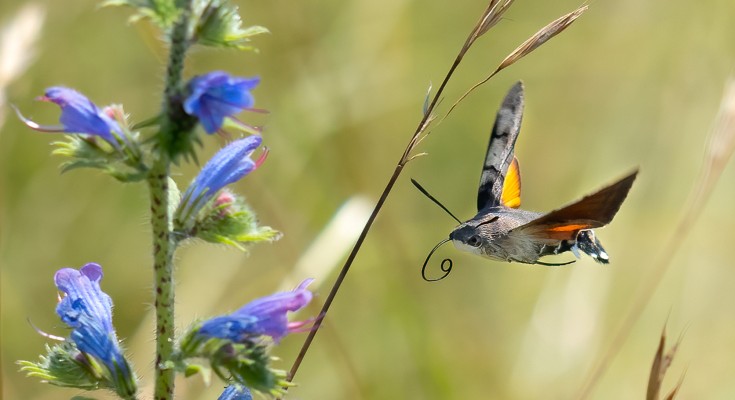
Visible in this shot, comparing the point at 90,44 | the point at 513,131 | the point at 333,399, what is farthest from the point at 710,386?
the point at 90,44

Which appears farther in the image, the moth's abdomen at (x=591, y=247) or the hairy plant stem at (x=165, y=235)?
the moth's abdomen at (x=591, y=247)

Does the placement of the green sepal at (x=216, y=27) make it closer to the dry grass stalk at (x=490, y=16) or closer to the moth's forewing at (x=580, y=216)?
the dry grass stalk at (x=490, y=16)

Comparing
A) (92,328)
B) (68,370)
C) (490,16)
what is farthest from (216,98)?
(490,16)

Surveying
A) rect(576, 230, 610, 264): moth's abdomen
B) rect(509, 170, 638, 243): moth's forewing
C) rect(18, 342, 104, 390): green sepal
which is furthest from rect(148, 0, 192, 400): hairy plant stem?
rect(576, 230, 610, 264): moth's abdomen

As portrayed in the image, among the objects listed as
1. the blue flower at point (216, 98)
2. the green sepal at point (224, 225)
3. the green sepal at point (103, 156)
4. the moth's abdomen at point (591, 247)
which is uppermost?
the blue flower at point (216, 98)

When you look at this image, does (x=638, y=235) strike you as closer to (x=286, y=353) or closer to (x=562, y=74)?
(x=562, y=74)

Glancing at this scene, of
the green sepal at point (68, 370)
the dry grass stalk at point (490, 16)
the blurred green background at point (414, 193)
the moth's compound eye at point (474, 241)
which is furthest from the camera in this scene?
the blurred green background at point (414, 193)

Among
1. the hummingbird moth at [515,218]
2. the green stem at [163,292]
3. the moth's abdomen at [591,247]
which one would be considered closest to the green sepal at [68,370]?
the green stem at [163,292]
